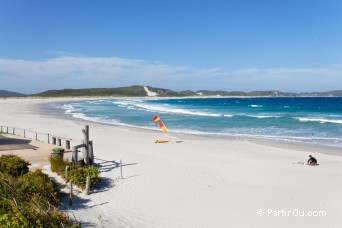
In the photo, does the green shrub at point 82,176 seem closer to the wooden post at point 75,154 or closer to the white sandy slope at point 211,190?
the white sandy slope at point 211,190

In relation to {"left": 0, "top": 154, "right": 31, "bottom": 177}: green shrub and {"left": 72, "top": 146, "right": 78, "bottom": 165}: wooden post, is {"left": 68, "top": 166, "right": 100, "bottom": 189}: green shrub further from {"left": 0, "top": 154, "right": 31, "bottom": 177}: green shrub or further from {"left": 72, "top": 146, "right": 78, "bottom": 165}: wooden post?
{"left": 0, "top": 154, "right": 31, "bottom": 177}: green shrub

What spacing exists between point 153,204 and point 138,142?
1219 centimetres

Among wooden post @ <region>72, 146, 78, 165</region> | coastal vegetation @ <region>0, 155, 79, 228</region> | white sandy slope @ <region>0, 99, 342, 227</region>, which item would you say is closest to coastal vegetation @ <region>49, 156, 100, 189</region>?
white sandy slope @ <region>0, 99, 342, 227</region>

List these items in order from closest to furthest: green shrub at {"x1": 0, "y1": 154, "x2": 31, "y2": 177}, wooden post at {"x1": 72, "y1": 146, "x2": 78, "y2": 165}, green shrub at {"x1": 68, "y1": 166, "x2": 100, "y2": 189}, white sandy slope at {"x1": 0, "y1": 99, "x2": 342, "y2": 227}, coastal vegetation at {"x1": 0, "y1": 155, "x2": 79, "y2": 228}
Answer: coastal vegetation at {"x1": 0, "y1": 155, "x2": 79, "y2": 228}, white sandy slope at {"x1": 0, "y1": 99, "x2": 342, "y2": 227}, green shrub at {"x1": 0, "y1": 154, "x2": 31, "y2": 177}, green shrub at {"x1": 68, "y1": 166, "x2": 100, "y2": 189}, wooden post at {"x1": 72, "y1": 146, "x2": 78, "y2": 165}

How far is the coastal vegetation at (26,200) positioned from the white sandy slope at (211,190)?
0.96m

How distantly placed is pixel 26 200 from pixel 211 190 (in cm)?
601

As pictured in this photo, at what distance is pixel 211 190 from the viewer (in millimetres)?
11594

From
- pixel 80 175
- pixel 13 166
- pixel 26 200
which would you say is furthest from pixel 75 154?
pixel 26 200

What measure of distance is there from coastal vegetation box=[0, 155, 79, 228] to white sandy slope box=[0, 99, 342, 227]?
3.15 ft

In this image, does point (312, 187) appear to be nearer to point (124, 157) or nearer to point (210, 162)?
point (210, 162)

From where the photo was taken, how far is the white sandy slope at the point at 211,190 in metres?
9.13

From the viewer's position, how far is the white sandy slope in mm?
9133

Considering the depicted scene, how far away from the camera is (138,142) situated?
2219 cm

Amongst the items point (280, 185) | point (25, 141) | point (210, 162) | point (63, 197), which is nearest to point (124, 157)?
point (210, 162)
